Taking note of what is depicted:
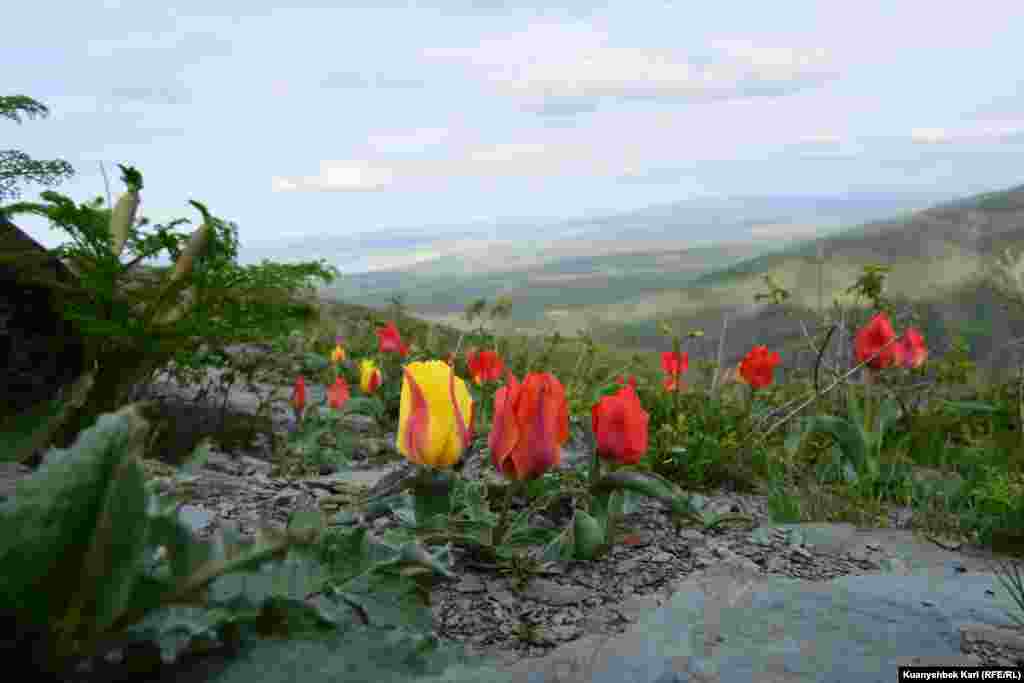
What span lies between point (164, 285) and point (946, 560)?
2.73m

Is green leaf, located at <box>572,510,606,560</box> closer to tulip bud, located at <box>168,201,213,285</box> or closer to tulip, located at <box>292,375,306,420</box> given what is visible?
tulip bud, located at <box>168,201,213,285</box>

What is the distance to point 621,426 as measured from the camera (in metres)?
2.44

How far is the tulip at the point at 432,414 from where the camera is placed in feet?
6.60

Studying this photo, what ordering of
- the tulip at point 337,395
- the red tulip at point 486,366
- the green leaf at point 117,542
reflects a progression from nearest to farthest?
the green leaf at point 117,542
the red tulip at point 486,366
the tulip at point 337,395

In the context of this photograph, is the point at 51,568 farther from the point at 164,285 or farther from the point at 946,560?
the point at 946,560

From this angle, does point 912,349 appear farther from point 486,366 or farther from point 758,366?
point 486,366

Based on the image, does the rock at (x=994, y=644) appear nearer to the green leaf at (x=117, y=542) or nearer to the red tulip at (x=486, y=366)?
the green leaf at (x=117, y=542)

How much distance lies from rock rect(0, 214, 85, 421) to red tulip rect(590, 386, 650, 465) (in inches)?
71.2

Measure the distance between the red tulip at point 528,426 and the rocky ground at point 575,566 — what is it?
34 cm

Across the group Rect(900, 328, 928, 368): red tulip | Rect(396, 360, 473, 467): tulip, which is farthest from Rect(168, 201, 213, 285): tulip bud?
Rect(900, 328, 928, 368): red tulip

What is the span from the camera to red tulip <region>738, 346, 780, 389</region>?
434 centimetres

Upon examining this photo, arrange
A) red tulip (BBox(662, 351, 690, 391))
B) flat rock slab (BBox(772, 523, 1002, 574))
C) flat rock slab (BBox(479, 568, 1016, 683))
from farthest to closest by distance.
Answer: red tulip (BBox(662, 351, 690, 391)) → flat rock slab (BBox(772, 523, 1002, 574)) → flat rock slab (BBox(479, 568, 1016, 683))

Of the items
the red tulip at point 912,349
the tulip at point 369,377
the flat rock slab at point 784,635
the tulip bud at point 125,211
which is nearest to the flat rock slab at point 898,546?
the flat rock slab at point 784,635

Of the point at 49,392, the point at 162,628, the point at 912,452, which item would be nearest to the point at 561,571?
the point at 162,628
